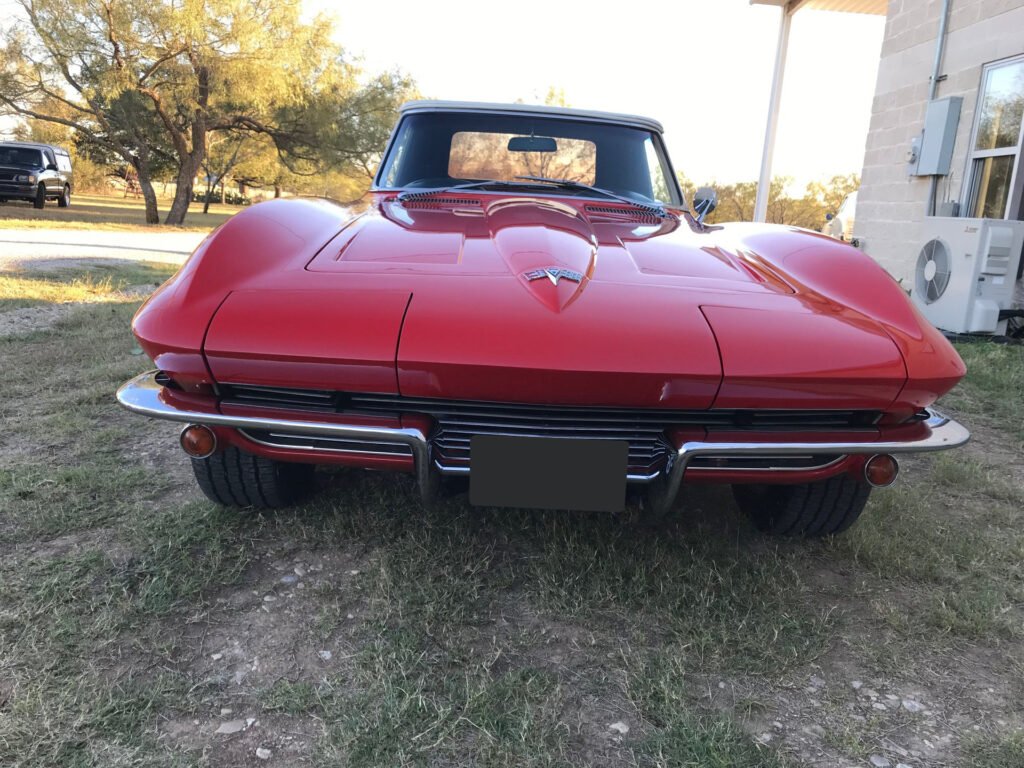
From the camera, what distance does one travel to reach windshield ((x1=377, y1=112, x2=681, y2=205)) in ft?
10.3

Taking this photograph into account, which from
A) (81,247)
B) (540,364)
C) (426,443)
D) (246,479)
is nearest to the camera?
(540,364)

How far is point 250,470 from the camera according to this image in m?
2.14

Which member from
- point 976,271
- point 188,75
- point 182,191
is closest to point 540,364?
point 976,271

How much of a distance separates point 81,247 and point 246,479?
9.88 meters

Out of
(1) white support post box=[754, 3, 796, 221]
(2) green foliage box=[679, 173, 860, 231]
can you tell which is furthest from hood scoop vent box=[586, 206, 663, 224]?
(2) green foliage box=[679, 173, 860, 231]

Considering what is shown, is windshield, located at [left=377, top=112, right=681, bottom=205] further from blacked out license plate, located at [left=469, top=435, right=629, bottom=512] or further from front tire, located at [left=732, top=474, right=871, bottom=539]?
blacked out license plate, located at [left=469, top=435, right=629, bottom=512]

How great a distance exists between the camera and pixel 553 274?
5.77 ft

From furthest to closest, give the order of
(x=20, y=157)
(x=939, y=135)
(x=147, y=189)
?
(x=147, y=189) < (x=20, y=157) < (x=939, y=135)

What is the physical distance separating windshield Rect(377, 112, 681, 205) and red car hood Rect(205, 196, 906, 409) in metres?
1.41

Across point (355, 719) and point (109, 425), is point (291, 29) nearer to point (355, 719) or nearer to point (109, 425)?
point (109, 425)

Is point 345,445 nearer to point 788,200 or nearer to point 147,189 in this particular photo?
point 788,200

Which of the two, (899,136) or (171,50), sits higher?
(171,50)

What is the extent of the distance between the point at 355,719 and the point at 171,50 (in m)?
18.2

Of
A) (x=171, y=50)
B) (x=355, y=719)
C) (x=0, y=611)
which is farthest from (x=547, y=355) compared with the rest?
(x=171, y=50)
